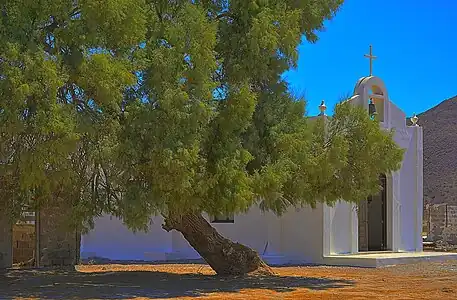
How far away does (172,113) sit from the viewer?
1208cm

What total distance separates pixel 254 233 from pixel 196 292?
896 cm

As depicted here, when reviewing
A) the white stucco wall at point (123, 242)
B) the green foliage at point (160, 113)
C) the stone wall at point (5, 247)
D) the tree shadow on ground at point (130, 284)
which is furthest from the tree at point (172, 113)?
the white stucco wall at point (123, 242)

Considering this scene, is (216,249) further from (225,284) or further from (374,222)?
(374,222)

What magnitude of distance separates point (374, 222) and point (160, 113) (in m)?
13.9

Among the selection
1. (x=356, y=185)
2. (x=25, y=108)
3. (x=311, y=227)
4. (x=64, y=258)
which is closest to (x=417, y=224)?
(x=311, y=227)

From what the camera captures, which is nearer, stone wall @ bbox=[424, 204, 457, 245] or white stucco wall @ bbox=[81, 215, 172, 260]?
white stucco wall @ bbox=[81, 215, 172, 260]

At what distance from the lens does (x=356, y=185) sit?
49.9ft

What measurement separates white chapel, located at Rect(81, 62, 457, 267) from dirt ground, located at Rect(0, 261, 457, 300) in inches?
73.7

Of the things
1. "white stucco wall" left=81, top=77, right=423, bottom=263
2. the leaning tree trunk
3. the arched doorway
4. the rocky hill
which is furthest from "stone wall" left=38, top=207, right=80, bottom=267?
the rocky hill

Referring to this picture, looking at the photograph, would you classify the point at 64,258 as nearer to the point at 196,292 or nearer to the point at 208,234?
the point at 208,234

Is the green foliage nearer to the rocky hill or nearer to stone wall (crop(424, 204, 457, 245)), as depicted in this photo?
stone wall (crop(424, 204, 457, 245))

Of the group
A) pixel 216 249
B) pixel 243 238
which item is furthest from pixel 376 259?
pixel 216 249

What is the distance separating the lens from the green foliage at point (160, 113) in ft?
38.2

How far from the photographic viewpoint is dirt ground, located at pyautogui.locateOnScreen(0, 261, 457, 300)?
42.1 feet
